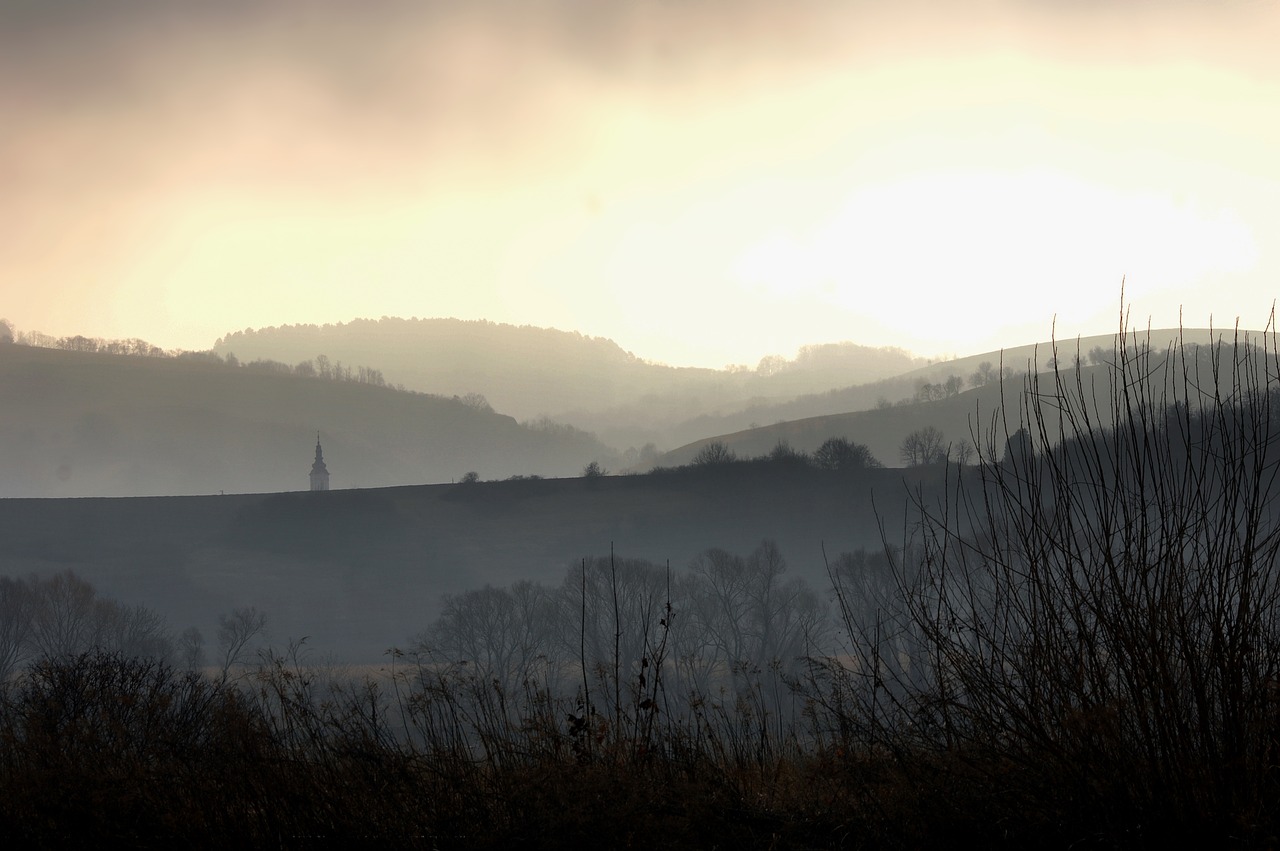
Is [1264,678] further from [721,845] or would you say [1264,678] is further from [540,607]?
[540,607]

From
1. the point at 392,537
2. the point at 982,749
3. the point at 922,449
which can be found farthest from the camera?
the point at 392,537

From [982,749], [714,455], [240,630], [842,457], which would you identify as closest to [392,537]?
[240,630]

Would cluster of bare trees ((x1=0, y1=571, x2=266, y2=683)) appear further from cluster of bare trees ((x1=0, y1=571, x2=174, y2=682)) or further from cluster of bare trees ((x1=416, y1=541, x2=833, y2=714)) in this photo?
cluster of bare trees ((x1=416, y1=541, x2=833, y2=714))

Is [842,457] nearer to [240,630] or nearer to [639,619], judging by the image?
[639,619]

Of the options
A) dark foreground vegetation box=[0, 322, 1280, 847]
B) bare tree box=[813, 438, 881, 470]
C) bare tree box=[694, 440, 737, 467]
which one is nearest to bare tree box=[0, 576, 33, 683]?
bare tree box=[694, 440, 737, 467]

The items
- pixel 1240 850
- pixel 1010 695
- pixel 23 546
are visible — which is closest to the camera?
pixel 1240 850

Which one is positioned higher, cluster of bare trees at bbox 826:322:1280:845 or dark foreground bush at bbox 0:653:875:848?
cluster of bare trees at bbox 826:322:1280:845

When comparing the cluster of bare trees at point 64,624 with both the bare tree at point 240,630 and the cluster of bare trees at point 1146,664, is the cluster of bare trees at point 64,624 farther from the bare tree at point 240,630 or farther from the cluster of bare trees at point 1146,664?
the cluster of bare trees at point 1146,664

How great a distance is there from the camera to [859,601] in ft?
231

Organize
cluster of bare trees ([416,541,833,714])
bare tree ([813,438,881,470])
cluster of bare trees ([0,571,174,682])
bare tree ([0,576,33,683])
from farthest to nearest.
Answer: bare tree ([813,438,881,470]) < cluster of bare trees ([0,571,174,682]) < bare tree ([0,576,33,683]) < cluster of bare trees ([416,541,833,714])

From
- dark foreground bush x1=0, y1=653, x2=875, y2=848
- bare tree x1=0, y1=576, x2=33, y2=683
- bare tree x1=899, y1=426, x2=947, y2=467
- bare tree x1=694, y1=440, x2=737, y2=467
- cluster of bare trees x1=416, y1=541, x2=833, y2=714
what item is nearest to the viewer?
dark foreground bush x1=0, y1=653, x2=875, y2=848

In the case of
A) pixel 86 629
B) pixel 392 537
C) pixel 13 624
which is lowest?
pixel 86 629

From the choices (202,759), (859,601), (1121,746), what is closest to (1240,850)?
(1121,746)

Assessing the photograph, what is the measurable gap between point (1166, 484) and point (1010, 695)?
4.52ft
